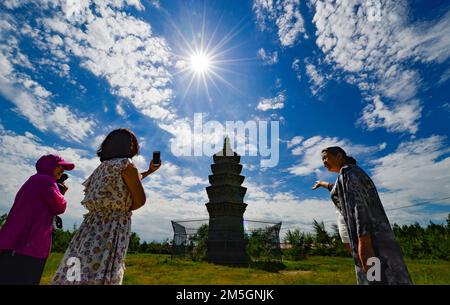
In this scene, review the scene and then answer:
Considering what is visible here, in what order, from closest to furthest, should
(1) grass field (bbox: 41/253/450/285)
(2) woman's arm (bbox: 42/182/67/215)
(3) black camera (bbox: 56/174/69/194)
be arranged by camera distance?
(2) woman's arm (bbox: 42/182/67/215)
(3) black camera (bbox: 56/174/69/194)
(1) grass field (bbox: 41/253/450/285)

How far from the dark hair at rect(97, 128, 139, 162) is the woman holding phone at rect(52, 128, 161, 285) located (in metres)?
0.01

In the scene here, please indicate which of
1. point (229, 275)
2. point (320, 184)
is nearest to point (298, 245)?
point (229, 275)

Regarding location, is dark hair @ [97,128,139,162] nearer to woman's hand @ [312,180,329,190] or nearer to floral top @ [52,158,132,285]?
floral top @ [52,158,132,285]

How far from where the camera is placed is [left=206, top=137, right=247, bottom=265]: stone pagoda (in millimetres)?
20406

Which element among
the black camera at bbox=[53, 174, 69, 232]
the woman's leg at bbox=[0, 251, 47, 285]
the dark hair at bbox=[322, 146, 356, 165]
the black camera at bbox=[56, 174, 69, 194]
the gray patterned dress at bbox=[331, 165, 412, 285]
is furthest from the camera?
the black camera at bbox=[56, 174, 69, 194]

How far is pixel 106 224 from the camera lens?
101 inches

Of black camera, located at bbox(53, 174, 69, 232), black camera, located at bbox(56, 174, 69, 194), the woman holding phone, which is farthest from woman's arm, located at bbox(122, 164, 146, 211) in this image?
black camera, located at bbox(56, 174, 69, 194)

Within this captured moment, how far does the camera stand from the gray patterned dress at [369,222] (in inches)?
99.3

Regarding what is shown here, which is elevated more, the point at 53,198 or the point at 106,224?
the point at 53,198

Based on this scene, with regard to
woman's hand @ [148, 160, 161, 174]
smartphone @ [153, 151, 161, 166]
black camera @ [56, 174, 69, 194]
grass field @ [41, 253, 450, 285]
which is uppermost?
smartphone @ [153, 151, 161, 166]

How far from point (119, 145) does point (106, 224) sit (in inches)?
33.5

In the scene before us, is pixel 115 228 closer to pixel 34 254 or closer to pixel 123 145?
pixel 123 145

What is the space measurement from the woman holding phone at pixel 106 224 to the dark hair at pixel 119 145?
11 mm

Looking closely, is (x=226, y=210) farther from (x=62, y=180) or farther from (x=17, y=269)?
(x=17, y=269)
